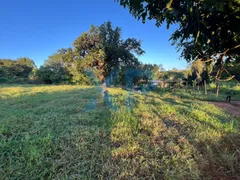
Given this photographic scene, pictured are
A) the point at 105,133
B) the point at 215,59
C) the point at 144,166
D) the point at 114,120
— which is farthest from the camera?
the point at 114,120

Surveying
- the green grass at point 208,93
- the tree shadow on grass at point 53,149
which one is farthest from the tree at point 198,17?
the green grass at point 208,93

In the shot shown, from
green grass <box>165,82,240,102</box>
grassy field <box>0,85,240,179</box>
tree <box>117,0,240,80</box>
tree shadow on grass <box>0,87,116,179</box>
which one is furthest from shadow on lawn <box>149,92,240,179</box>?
green grass <box>165,82,240,102</box>

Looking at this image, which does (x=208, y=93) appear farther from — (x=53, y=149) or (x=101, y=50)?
(x=53, y=149)

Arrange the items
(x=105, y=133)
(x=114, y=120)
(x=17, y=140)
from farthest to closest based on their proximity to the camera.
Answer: (x=114, y=120) < (x=105, y=133) < (x=17, y=140)

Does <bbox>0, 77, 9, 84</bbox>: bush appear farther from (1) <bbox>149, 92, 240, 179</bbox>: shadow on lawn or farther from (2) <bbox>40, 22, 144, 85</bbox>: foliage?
(1) <bbox>149, 92, 240, 179</bbox>: shadow on lawn

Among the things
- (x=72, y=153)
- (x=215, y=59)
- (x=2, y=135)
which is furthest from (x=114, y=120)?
(x=215, y=59)

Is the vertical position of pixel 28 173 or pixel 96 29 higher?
pixel 96 29

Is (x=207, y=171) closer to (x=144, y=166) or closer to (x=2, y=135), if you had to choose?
(x=144, y=166)

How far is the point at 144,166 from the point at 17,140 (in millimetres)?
1635

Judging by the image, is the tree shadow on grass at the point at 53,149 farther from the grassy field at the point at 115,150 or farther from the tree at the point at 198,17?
the tree at the point at 198,17

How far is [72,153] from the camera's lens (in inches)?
69.2

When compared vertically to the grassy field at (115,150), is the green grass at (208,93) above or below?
below

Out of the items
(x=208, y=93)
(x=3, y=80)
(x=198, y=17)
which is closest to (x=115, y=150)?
(x=198, y=17)

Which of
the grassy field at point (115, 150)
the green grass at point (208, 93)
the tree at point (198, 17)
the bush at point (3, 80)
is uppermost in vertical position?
the tree at point (198, 17)
